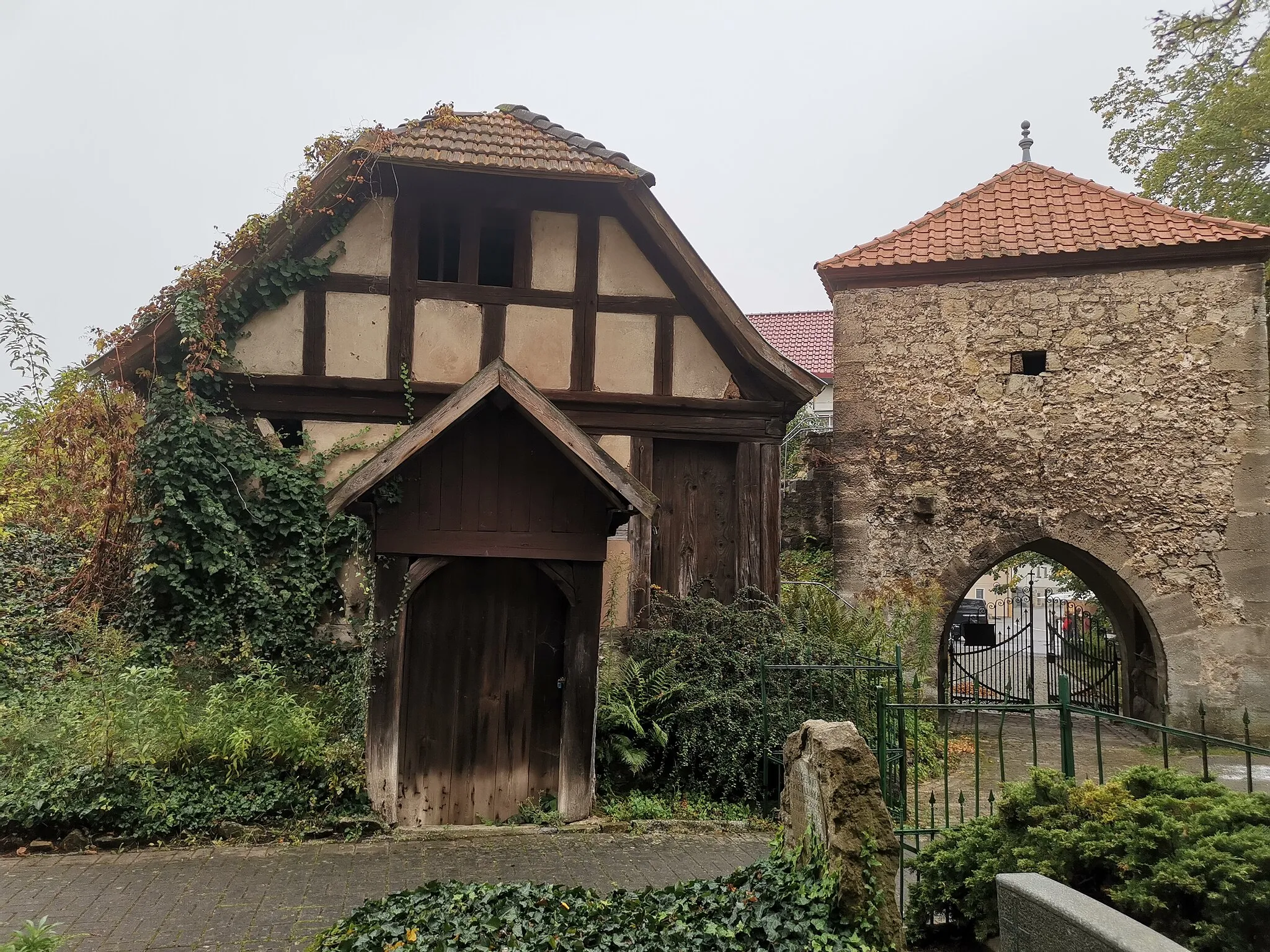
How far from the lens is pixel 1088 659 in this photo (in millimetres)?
14594

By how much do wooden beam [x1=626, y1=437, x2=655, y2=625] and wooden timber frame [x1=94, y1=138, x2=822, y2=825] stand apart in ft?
0.06

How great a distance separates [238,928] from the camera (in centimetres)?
471

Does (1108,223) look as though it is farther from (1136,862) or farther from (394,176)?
(1136,862)

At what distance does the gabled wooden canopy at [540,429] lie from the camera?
6.44m

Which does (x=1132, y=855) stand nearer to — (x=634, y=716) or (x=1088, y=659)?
(x=634, y=716)

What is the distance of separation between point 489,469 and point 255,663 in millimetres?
2640

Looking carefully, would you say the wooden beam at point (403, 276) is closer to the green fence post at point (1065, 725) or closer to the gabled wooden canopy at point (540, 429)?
the gabled wooden canopy at point (540, 429)

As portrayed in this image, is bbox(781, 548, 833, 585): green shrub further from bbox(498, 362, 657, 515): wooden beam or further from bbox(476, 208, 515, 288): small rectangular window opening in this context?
bbox(498, 362, 657, 515): wooden beam

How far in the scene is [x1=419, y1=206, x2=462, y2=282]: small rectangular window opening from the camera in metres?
8.84

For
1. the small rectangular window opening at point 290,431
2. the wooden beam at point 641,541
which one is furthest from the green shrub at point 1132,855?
the small rectangular window opening at point 290,431

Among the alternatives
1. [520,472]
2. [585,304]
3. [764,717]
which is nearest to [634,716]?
[764,717]

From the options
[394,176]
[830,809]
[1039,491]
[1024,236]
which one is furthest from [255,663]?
[1024,236]

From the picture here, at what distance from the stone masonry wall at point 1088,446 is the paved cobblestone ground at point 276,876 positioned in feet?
19.2

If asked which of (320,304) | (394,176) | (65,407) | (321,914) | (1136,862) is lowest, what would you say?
(321,914)
